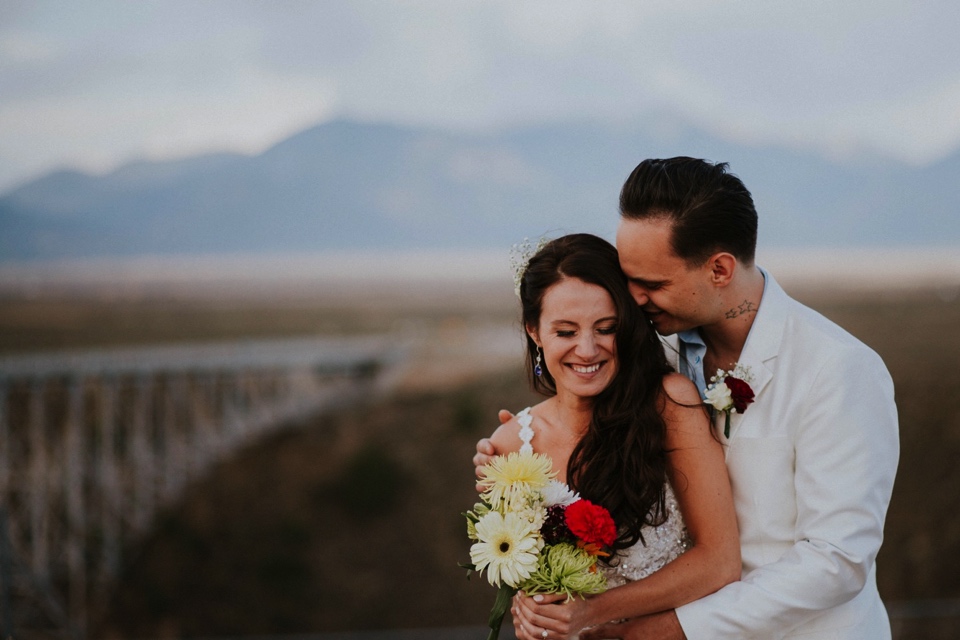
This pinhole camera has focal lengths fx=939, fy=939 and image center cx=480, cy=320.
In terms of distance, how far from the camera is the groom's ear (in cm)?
387

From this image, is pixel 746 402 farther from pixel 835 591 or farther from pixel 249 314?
pixel 249 314

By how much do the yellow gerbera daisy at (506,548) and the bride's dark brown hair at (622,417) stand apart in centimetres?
57

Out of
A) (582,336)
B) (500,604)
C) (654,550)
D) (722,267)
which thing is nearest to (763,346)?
(722,267)

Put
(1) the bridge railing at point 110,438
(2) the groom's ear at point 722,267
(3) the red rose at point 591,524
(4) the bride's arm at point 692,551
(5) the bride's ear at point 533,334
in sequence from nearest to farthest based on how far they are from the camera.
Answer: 1. (3) the red rose at point 591,524
2. (4) the bride's arm at point 692,551
3. (2) the groom's ear at point 722,267
4. (5) the bride's ear at point 533,334
5. (1) the bridge railing at point 110,438

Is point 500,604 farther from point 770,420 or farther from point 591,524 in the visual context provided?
point 770,420

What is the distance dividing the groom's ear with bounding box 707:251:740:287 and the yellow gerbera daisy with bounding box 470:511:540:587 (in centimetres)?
130

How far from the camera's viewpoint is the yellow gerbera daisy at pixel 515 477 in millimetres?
3631

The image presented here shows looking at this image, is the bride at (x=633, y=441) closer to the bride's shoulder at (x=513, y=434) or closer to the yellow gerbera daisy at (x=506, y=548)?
the yellow gerbera daisy at (x=506, y=548)

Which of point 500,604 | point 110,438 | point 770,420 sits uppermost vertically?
point 770,420

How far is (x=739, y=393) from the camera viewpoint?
3.71 metres

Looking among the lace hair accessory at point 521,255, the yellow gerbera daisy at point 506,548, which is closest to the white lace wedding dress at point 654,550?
the yellow gerbera daisy at point 506,548

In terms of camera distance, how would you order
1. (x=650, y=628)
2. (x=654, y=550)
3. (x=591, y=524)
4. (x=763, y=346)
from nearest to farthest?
(x=591, y=524) < (x=650, y=628) < (x=763, y=346) < (x=654, y=550)

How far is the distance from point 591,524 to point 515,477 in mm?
362

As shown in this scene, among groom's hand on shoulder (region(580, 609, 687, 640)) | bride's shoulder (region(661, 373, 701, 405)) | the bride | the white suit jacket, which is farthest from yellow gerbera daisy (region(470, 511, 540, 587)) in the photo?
bride's shoulder (region(661, 373, 701, 405))
